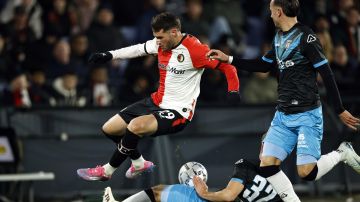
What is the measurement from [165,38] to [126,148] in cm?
123

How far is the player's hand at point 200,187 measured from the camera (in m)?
9.92

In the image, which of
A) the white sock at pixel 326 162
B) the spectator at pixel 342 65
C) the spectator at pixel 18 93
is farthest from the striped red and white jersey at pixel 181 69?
the spectator at pixel 342 65

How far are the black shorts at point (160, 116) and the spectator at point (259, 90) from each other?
467 cm

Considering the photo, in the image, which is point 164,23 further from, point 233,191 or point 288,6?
point 233,191

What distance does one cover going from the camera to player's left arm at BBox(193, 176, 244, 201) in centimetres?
987

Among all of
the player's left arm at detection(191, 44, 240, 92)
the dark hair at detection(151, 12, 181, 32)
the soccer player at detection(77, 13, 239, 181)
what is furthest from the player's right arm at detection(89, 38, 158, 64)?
the player's left arm at detection(191, 44, 240, 92)

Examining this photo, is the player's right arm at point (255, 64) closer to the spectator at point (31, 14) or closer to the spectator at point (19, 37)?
the spectator at point (19, 37)

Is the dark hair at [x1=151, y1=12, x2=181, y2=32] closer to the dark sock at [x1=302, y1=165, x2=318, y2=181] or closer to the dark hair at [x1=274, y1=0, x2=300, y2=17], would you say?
the dark hair at [x1=274, y1=0, x2=300, y2=17]

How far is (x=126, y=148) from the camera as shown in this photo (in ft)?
35.3

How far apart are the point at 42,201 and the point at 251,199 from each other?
4.73 metres

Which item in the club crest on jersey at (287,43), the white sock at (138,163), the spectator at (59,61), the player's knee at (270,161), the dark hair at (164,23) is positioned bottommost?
the white sock at (138,163)

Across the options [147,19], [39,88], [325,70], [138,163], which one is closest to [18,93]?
[39,88]

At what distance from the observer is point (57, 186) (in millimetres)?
13945

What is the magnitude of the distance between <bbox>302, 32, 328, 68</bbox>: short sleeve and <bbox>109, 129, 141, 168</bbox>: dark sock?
1.99 metres
